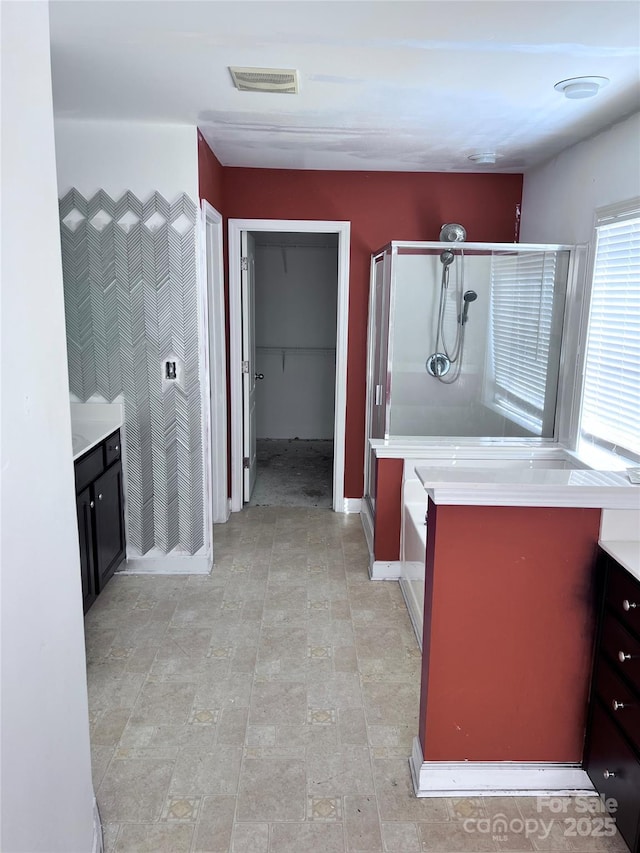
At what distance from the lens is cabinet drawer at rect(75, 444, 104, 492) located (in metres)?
2.89

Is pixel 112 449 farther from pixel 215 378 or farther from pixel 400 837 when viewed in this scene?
pixel 400 837

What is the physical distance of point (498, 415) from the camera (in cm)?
382

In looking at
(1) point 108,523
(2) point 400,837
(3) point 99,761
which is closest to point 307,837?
(2) point 400,837

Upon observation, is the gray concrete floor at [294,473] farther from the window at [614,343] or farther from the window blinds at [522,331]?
the window at [614,343]

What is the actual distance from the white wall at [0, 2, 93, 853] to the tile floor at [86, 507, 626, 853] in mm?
533

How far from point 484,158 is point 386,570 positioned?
2.50 m

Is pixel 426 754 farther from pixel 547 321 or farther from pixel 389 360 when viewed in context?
pixel 547 321

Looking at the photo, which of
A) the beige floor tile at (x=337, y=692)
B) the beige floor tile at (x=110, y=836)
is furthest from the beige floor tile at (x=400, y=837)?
the beige floor tile at (x=110, y=836)

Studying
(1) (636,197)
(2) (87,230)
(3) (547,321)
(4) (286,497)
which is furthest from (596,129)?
(4) (286,497)

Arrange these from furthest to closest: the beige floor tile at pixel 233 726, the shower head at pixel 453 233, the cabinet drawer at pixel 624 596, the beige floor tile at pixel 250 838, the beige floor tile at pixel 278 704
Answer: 1. the shower head at pixel 453 233
2. the beige floor tile at pixel 278 704
3. the beige floor tile at pixel 233 726
4. the beige floor tile at pixel 250 838
5. the cabinet drawer at pixel 624 596

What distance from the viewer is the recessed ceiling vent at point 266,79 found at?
2.35 m

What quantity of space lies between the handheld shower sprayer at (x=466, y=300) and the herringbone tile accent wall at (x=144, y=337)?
156cm

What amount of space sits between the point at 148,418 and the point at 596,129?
2.74 m

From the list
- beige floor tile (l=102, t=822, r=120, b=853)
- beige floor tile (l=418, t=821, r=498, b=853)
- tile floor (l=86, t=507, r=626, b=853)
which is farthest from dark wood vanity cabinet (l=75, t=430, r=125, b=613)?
beige floor tile (l=418, t=821, r=498, b=853)
